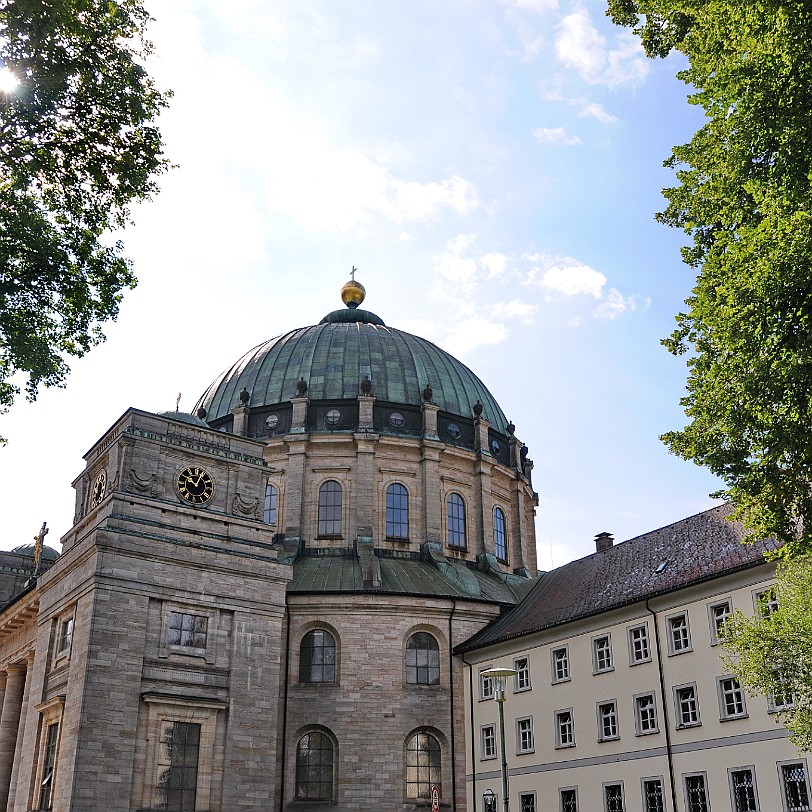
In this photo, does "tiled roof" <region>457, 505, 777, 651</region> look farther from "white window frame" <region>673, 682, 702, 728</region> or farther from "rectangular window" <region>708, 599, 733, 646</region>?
"white window frame" <region>673, 682, 702, 728</region>

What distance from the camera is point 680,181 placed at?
64.8ft

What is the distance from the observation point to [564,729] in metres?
35.9

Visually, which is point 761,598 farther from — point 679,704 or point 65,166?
point 65,166

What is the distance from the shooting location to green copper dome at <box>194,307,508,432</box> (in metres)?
52.6

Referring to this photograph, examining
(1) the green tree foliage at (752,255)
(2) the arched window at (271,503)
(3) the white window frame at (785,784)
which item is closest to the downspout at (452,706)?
(2) the arched window at (271,503)

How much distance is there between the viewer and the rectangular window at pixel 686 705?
3134 cm

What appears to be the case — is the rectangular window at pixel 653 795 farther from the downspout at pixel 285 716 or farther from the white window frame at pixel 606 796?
the downspout at pixel 285 716

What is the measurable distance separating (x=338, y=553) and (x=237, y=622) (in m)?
10.7

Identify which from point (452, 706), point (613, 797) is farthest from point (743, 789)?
point (452, 706)

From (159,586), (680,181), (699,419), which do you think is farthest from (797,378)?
(159,586)

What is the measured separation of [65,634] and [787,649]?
2585 centimetres

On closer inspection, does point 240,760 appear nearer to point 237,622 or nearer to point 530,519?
point 237,622

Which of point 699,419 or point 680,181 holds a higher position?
point 680,181

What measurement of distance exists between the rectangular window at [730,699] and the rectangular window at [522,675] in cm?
923
